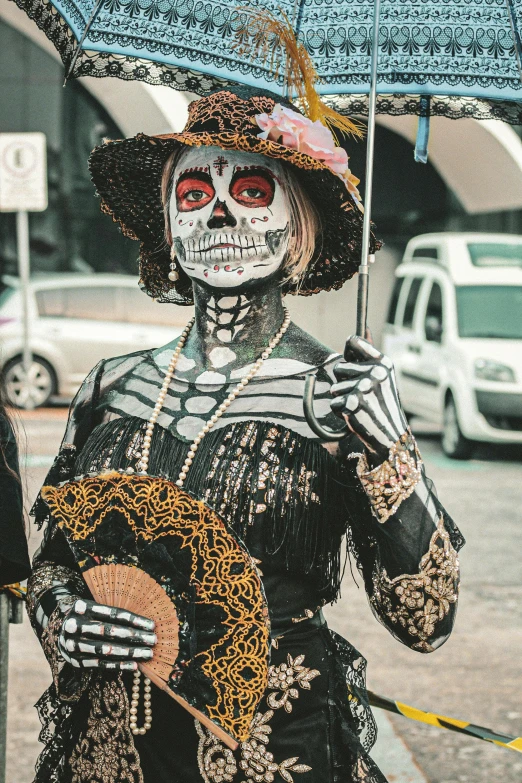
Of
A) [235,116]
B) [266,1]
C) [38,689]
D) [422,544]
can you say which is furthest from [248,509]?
[38,689]

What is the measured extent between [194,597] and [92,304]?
1222 cm

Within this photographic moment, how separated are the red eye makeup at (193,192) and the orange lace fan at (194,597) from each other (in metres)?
0.65

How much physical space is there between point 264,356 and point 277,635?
59 centimetres

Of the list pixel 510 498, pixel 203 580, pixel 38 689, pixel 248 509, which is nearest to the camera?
pixel 203 580

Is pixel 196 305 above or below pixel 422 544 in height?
above

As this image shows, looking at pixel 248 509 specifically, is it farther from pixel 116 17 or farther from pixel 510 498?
pixel 510 498

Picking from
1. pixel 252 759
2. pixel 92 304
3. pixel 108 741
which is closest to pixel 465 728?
pixel 252 759

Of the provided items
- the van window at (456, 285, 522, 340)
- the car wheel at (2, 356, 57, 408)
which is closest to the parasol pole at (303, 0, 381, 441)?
the van window at (456, 285, 522, 340)

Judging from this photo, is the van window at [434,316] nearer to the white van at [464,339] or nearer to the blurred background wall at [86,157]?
the white van at [464,339]

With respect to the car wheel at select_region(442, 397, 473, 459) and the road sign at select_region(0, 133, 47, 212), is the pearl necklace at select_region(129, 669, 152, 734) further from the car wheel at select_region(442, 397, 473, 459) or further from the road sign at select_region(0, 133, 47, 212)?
the road sign at select_region(0, 133, 47, 212)

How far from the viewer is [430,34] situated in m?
2.47

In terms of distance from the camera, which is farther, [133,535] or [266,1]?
[266,1]

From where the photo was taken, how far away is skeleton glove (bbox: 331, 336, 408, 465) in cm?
187

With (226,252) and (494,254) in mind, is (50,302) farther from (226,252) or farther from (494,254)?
(226,252)
